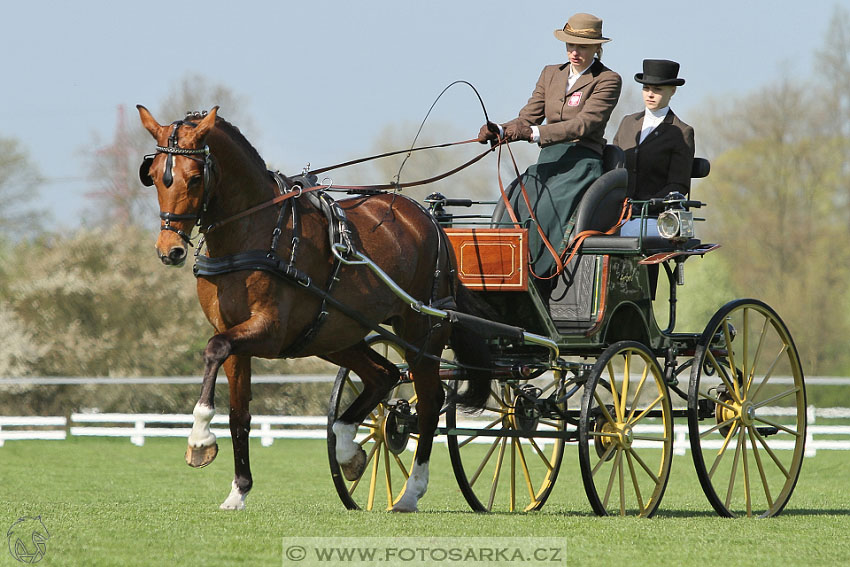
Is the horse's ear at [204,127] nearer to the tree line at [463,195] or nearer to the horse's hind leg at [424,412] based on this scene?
the horse's hind leg at [424,412]

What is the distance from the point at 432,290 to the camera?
24.5 feet

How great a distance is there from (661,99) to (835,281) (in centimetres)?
2437

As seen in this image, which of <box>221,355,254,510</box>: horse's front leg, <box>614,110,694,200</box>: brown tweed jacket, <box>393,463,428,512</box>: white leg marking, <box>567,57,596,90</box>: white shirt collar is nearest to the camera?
<box>221,355,254,510</box>: horse's front leg

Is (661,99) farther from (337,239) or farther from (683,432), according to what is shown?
(683,432)

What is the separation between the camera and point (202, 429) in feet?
19.5

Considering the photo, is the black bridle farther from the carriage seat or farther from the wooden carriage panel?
the carriage seat

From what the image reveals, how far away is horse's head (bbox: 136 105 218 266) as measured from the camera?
6012 millimetres

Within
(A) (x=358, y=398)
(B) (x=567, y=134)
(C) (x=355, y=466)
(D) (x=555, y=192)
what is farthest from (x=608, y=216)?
(C) (x=355, y=466)

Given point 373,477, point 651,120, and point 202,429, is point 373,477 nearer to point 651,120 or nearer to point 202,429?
point 202,429

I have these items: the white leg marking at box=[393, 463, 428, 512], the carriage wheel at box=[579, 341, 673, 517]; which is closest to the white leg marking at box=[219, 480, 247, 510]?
the white leg marking at box=[393, 463, 428, 512]

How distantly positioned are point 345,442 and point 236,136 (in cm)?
184

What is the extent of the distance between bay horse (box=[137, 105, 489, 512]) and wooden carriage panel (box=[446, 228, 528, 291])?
0.21 metres

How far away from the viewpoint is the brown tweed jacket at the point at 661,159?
28.9 feet

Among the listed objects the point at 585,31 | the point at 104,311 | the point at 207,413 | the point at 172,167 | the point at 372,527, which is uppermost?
the point at 585,31
